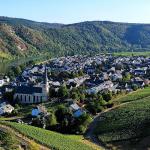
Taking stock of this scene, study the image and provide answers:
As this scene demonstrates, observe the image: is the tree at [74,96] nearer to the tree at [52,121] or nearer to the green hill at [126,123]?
the green hill at [126,123]

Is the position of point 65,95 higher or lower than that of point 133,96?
higher

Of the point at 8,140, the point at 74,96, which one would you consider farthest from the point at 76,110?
the point at 8,140

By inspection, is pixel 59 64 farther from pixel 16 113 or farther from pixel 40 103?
pixel 16 113

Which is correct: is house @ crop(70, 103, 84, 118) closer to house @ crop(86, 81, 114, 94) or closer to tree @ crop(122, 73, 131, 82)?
house @ crop(86, 81, 114, 94)

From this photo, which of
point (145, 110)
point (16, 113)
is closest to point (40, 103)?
point (16, 113)

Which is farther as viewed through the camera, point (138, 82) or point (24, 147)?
point (138, 82)


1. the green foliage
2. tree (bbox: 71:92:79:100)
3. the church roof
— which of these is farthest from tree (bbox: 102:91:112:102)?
the green foliage

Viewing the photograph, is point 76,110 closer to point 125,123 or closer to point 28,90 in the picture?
point 125,123
